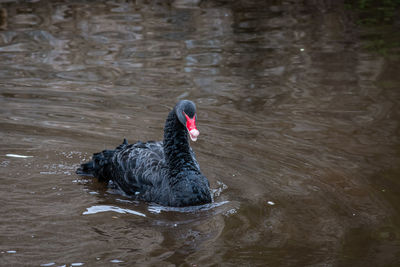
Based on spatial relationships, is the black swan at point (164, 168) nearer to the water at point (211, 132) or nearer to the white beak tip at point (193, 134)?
the white beak tip at point (193, 134)

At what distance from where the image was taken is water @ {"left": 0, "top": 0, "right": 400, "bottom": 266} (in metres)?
4.42

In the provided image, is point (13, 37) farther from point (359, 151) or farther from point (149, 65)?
point (359, 151)

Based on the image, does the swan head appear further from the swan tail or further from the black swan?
the swan tail

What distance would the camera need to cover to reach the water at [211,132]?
4.42 meters

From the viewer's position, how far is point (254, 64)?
30.1 ft

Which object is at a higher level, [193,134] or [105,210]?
[193,134]

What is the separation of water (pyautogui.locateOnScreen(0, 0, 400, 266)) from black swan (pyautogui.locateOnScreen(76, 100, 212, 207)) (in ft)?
0.39

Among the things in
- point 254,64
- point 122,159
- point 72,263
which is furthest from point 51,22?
point 72,263

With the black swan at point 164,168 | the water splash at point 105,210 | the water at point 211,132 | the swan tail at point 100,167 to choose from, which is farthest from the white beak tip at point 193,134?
the swan tail at point 100,167

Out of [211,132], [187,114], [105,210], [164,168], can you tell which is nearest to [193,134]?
[187,114]

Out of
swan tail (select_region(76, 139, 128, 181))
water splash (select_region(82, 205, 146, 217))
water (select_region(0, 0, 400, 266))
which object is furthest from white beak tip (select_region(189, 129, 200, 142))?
swan tail (select_region(76, 139, 128, 181))

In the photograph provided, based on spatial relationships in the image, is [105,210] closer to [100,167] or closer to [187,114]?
[100,167]

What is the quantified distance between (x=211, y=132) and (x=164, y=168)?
1.49 meters

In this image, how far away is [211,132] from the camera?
6699 millimetres
